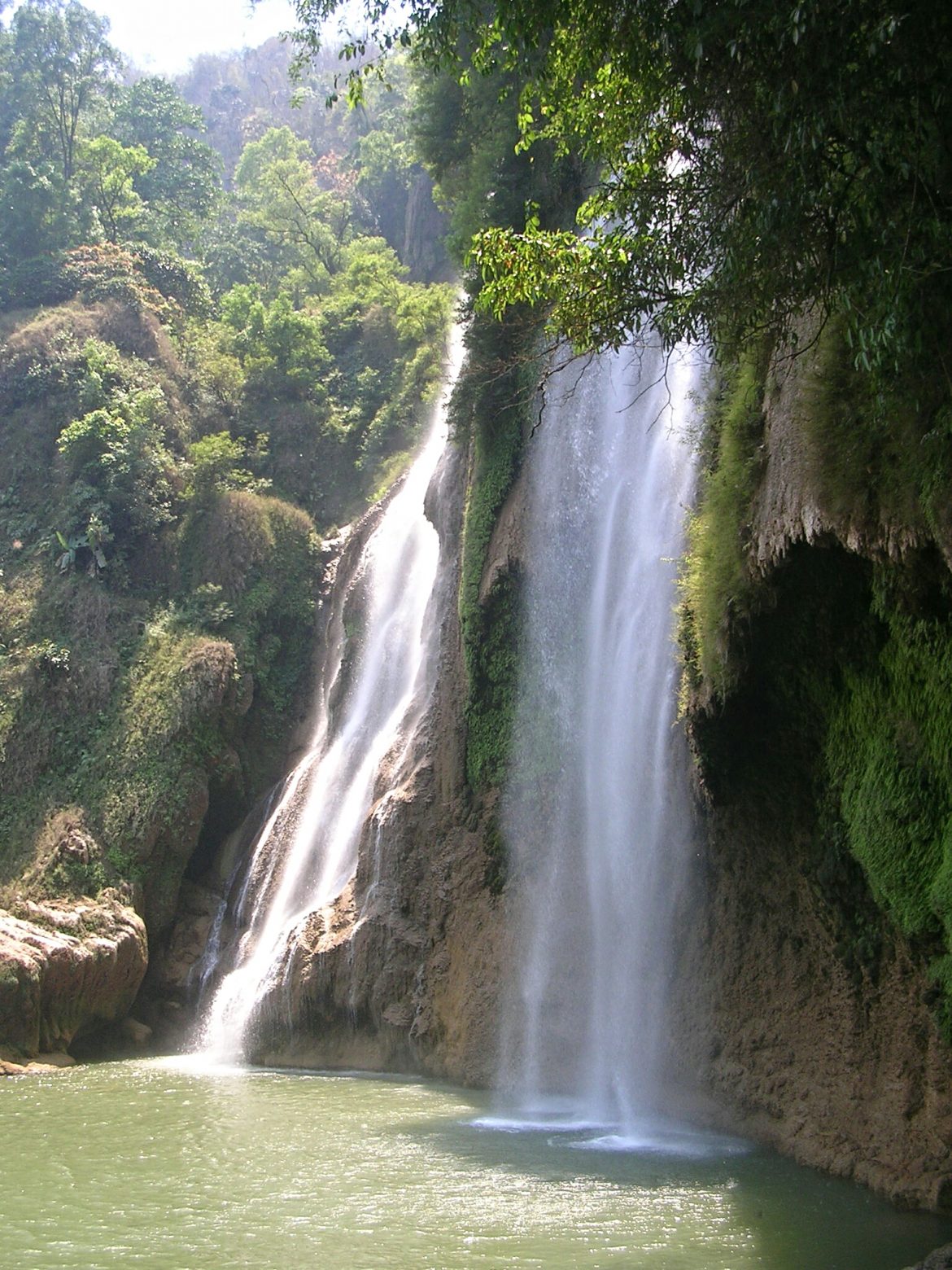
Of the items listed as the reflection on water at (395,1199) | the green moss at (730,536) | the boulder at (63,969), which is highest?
the green moss at (730,536)

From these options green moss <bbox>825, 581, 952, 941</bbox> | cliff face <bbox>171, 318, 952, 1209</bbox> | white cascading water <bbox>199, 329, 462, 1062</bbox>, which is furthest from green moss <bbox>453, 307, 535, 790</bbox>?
green moss <bbox>825, 581, 952, 941</bbox>

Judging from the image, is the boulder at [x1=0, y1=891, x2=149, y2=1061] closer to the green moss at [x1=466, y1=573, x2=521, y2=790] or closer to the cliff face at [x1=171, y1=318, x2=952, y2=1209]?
the cliff face at [x1=171, y1=318, x2=952, y2=1209]

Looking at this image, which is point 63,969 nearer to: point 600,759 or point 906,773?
point 600,759

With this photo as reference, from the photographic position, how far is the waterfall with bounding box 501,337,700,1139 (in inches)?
547

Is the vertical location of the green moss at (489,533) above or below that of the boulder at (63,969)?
above

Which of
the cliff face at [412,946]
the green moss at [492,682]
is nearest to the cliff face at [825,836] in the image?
the cliff face at [412,946]

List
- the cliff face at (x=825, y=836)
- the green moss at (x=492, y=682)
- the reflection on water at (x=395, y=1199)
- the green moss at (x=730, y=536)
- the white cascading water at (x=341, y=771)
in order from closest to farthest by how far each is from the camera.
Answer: the reflection on water at (x=395, y=1199)
the cliff face at (x=825, y=836)
the green moss at (x=730, y=536)
the green moss at (x=492, y=682)
the white cascading water at (x=341, y=771)

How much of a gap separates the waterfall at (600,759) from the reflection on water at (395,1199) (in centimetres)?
188

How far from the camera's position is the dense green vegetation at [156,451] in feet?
76.4

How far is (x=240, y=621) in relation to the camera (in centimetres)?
2678

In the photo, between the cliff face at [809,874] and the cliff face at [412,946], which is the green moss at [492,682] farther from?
the cliff face at [809,874]

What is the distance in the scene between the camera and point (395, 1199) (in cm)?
927

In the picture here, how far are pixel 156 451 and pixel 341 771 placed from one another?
476 inches

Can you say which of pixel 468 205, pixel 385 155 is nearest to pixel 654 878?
pixel 468 205
